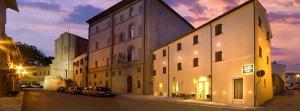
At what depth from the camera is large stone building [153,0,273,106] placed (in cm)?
3073

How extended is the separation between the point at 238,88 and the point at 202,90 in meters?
6.92

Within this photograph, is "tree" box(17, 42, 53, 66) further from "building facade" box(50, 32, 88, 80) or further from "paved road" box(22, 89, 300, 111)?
"paved road" box(22, 89, 300, 111)

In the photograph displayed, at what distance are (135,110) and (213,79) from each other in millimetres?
16452

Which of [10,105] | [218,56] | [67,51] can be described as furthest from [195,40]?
[67,51]

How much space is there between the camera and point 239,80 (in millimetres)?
32188

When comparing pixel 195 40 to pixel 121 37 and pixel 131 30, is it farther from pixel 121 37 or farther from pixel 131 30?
pixel 121 37

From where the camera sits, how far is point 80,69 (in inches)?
3334

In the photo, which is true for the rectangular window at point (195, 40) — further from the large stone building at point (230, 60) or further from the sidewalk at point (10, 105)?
the sidewalk at point (10, 105)

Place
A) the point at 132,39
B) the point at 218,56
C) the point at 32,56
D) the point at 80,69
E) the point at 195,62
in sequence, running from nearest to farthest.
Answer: the point at 218,56 < the point at 195,62 < the point at 132,39 < the point at 80,69 < the point at 32,56

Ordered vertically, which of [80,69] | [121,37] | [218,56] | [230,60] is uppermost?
[121,37]

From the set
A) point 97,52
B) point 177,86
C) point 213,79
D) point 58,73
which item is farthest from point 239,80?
point 58,73

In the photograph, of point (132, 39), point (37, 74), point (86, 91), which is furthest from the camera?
point (37, 74)

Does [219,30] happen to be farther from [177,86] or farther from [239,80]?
[177,86]

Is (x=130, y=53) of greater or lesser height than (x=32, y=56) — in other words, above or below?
below
